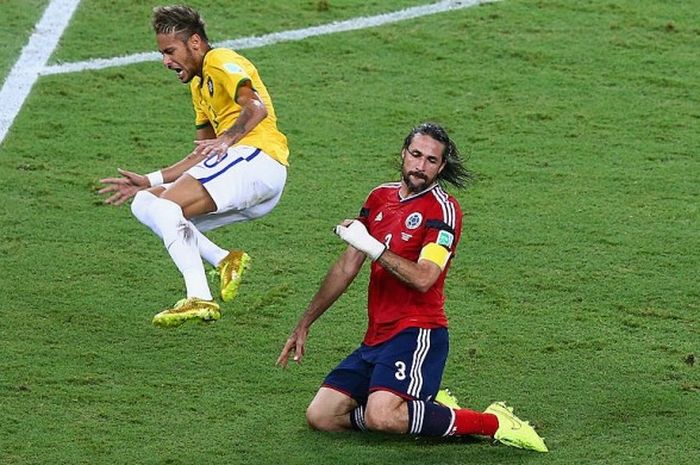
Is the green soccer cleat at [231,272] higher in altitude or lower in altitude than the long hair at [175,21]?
lower

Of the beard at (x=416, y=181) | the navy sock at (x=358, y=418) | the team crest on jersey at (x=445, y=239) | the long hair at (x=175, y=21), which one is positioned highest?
the long hair at (x=175, y=21)

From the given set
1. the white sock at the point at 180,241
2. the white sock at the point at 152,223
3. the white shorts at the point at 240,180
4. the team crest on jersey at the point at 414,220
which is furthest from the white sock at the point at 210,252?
the team crest on jersey at the point at 414,220

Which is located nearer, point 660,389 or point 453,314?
point 660,389

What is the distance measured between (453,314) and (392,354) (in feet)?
4.53

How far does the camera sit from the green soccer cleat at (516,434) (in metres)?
6.81

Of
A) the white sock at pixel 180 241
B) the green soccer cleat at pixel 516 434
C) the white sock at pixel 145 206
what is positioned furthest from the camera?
the white sock at pixel 145 206

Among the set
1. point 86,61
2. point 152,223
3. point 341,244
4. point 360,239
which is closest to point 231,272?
point 152,223

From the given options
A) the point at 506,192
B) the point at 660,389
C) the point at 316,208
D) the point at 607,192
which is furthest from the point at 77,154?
the point at 660,389

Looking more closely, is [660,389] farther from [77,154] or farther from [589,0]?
[589,0]

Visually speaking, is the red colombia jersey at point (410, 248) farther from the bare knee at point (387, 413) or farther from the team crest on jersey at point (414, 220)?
the bare knee at point (387, 413)

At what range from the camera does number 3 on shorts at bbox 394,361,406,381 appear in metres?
6.97

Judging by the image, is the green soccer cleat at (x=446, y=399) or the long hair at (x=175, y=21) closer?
the green soccer cleat at (x=446, y=399)

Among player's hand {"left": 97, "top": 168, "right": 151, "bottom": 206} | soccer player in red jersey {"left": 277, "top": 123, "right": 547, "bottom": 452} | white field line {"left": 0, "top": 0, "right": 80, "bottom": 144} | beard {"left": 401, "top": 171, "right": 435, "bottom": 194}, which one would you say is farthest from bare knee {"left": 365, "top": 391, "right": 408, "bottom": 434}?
white field line {"left": 0, "top": 0, "right": 80, "bottom": 144}

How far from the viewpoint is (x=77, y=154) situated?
10.3 meters
